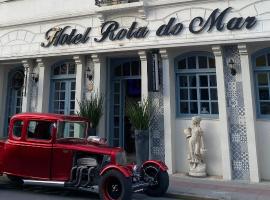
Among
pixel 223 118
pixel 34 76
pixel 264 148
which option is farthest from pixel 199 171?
A: pixel 34 76

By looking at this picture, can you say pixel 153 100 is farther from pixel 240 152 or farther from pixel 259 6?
pixel 259 6

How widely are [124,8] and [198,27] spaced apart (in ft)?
9.05

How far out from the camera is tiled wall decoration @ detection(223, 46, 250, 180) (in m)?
8.70

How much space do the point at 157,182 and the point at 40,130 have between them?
2958mm

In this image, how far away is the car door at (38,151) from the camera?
6.52m

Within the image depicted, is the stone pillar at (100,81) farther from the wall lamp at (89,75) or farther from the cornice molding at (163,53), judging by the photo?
the cornice molding at (163,53)

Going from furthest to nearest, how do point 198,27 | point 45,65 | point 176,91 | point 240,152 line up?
point 45,65 → point 176,91 → point 198,27 → point 240,152

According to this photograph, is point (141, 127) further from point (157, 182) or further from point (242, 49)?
point (242, 49)

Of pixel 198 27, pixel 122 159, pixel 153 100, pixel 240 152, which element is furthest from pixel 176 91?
pixel 122 159

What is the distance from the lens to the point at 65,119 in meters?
6.89

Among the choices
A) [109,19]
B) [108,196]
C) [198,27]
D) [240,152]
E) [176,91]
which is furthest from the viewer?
[109,19]

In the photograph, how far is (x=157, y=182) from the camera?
A: 6605mm

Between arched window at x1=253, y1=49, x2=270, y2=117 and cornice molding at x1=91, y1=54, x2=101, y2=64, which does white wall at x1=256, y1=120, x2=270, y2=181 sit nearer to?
arched window at x1=253, y1=49, x2=270, y2=117

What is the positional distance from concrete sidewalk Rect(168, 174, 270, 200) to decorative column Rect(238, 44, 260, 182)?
1.65 feet
